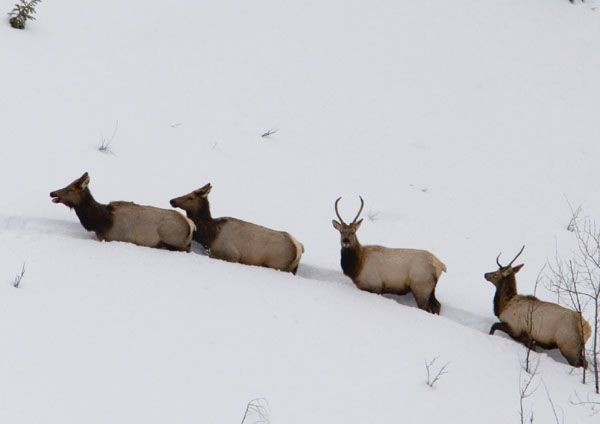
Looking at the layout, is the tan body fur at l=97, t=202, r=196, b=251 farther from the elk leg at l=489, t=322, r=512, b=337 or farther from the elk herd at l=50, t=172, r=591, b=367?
the elk leg at l=489, t=322, r=512, b=337

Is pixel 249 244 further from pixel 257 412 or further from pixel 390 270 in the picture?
pixel 257 412

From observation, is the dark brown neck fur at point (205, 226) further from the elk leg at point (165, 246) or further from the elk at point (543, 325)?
the elk at point (543, 325)

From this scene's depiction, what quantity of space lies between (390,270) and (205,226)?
2205mm

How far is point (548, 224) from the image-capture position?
11.2 m

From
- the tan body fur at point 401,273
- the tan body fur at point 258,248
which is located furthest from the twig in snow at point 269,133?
the tan body fur at point 401,273

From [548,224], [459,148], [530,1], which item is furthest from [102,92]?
[530,1]

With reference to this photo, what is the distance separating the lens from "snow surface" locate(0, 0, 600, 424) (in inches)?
246

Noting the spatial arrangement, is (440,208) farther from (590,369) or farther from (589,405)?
(589,405)

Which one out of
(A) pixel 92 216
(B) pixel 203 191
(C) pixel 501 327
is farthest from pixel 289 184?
(C) pixel 501 327

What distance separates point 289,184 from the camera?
34.8 feet

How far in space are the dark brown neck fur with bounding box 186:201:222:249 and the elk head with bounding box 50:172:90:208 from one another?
1239 mm

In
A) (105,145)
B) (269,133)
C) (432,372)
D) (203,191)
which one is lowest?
(432,372)

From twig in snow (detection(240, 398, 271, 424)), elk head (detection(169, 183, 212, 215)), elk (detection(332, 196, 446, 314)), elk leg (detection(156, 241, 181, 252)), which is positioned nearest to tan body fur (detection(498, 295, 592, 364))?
elk (detection(332, 196, 446, 314))

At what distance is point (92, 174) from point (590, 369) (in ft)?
20.6
